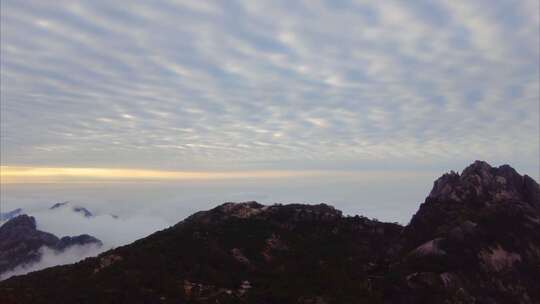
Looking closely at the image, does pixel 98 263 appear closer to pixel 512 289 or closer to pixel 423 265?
pixel 423 265

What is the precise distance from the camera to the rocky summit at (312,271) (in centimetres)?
14000

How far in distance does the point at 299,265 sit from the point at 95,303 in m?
78.7

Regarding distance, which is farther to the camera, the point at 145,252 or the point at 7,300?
the point at 145,252

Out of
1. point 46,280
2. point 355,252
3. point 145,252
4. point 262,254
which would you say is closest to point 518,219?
point 355,252

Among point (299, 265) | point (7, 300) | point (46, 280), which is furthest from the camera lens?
point (299, 265)

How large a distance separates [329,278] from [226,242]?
179ft

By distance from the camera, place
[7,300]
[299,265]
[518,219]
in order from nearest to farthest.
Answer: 1. [7,300]
2. [299,265]
3. [518,219]

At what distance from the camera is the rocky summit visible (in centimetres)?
14000

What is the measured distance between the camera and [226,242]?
194125 mm

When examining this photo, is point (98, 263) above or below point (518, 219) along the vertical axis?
below

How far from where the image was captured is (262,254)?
612 feet

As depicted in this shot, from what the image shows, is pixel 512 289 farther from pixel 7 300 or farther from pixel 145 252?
pixel 7 300

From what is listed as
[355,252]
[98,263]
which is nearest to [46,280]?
[98,263]

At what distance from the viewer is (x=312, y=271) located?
166 metres
